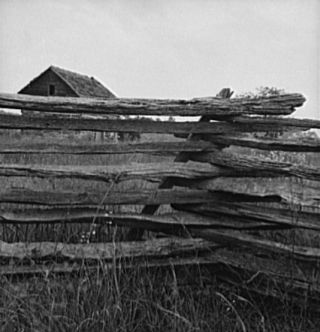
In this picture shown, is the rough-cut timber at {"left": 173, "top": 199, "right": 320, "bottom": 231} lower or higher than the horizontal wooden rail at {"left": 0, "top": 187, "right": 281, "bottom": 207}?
lower

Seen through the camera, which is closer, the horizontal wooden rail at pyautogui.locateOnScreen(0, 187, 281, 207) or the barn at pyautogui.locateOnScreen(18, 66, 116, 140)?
the horizontal wooden rail at pyautogui.locateOnScreen(0, 187, 281, 207)

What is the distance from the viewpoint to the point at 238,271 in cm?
364

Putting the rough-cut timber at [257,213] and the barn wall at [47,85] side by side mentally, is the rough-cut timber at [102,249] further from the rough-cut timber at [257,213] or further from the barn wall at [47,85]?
the barn wall at [47,85]

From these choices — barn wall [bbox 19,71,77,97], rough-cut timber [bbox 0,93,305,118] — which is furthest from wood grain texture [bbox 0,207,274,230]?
barn wall [bbox 19,71,77,97]

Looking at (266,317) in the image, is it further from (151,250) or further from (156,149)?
(156,149)

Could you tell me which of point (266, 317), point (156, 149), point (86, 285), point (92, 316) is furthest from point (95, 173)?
point (266, 317)

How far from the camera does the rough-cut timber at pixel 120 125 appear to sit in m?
3.45

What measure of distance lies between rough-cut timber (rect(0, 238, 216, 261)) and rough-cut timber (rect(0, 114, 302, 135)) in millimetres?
684

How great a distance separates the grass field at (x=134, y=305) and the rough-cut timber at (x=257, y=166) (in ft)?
2.26

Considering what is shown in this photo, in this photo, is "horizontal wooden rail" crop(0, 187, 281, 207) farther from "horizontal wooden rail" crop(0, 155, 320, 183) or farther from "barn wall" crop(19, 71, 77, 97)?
"barn wall" crop(19, 71, 77, 97)

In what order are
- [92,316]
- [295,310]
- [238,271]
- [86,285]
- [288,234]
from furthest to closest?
[288,234], [238,271], [295,310], [86,285], [92,316]

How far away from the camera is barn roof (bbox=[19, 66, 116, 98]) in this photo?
28328 millimetres

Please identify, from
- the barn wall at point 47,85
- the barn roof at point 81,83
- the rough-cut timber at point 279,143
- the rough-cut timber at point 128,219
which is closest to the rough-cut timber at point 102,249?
the rough-cut timber at point 128,219

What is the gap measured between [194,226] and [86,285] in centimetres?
90
